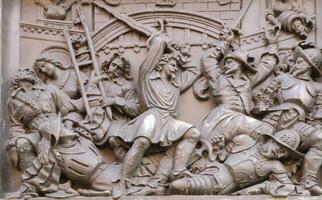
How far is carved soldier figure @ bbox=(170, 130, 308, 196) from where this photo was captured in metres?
10.2

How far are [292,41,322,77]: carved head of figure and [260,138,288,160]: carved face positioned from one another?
75cm

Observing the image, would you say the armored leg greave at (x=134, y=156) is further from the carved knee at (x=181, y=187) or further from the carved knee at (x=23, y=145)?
the carved knee at (x=23, y=145)

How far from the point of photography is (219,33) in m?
10.9

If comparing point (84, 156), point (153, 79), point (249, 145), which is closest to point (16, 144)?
point (84, 156)

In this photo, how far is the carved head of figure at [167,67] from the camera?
10.6 meters

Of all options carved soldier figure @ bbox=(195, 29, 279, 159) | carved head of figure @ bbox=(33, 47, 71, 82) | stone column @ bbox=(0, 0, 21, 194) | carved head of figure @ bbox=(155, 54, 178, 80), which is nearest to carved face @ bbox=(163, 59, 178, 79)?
carved head of figure @ bbox=(155, 54, 178, 80)

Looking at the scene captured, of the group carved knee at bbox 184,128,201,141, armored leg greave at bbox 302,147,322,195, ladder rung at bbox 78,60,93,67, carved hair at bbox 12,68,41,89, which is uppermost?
ladder rung at bbox 78,60,93,67

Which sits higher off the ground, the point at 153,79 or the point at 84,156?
the point at 153,79

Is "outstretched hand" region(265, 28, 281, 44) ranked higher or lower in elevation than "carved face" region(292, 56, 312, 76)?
higher

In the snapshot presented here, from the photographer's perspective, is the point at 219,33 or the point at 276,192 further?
the point at 219,33

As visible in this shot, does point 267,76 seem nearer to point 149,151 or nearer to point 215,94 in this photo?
point 215,94

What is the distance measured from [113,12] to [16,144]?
1594 millimetres

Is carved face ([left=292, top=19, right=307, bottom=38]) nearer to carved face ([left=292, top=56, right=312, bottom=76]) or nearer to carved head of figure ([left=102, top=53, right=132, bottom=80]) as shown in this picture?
carved face ([left=292, top=56, right=312, bottom=76])

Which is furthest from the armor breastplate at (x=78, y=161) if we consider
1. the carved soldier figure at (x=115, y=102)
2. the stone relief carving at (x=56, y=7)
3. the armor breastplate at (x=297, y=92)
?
the armor breastplate at (x=297, y=92)
